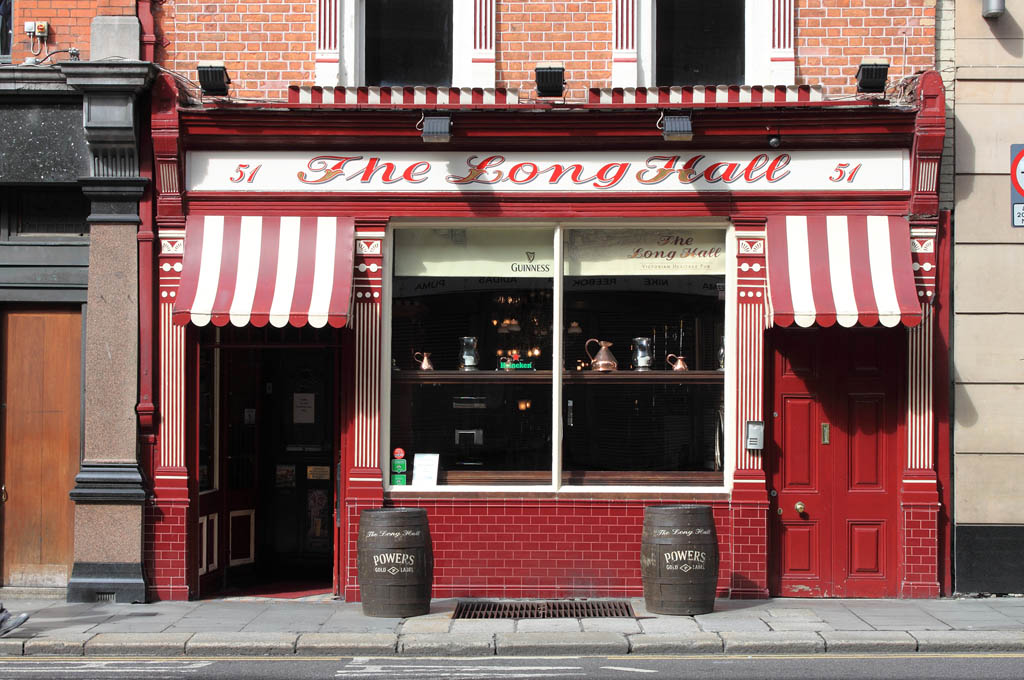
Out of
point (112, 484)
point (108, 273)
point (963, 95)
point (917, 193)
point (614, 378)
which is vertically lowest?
point (112, 484)

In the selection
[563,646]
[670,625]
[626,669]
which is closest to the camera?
[626,669]

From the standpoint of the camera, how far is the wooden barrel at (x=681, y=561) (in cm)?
1005

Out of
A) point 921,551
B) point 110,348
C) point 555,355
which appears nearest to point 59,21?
point 110,348

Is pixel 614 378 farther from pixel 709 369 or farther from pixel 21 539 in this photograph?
pixel 21 539

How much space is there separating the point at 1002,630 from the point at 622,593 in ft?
11.7

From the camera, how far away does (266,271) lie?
10969 millimetres

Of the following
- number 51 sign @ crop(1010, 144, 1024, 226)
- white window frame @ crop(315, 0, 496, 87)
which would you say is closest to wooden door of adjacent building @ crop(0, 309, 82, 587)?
white window frame @ crop(315, 0, 496, 87)

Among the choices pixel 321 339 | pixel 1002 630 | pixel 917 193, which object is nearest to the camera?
pixel 1002 630

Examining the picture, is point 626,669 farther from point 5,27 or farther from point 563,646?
point 5,27

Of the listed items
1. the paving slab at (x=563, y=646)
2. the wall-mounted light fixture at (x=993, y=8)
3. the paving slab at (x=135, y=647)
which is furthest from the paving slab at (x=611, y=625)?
the wall-mounted light fixture at (x=993, y=8)

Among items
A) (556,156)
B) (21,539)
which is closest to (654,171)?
(556,156)

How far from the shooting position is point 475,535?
11.2m

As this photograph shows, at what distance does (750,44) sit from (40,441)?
8.66 meters

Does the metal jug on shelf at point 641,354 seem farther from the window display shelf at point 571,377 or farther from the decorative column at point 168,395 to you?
the decorative column at point 168,395
